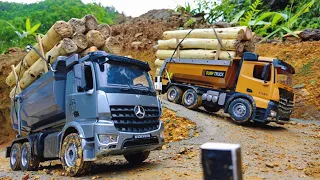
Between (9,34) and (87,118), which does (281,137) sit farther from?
(9,34)

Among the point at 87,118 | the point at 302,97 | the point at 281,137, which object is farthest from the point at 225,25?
the point at 87,118

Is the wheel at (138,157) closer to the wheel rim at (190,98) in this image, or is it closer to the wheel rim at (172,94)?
the wheel rim at (190,98)

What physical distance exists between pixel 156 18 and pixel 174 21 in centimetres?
272

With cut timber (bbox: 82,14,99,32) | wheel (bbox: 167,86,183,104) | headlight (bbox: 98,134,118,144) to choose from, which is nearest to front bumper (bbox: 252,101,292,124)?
wheel (bbox: 167,86,183,104)

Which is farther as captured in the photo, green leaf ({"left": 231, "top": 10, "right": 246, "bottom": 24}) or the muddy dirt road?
green leaf ({"left": 231, "top": 10, "right": 246, "bottom": 24})

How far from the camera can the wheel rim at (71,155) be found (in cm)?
659

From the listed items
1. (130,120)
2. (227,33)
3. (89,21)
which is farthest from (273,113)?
(89,21)

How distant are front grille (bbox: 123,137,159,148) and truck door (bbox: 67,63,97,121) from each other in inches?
32.6

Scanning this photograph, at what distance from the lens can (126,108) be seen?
6727 millimetres

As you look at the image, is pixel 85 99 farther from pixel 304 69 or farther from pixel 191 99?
pixel 304 69

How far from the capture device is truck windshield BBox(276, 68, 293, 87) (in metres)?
11.4

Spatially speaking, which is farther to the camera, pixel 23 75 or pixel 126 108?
pixel 23 75

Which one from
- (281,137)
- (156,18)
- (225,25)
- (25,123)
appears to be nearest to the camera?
(25,123)

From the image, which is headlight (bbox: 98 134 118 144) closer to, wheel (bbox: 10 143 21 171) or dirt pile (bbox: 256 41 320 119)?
wheel (bbox: 10 143 21 171)
